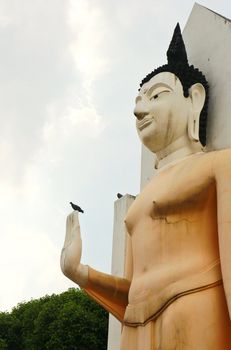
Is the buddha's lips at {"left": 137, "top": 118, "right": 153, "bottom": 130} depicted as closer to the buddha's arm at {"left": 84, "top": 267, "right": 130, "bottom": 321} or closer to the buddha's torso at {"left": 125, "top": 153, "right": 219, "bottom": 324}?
the buddha's torso at {"left": 125, "top": 153, "right": 219, "bottom": 324}

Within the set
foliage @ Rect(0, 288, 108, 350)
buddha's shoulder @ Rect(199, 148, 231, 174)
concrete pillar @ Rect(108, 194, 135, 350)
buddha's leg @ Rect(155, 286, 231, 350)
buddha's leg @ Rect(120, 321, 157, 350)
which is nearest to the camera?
buddha's leg @ Rect(155, 286, 231, 350)

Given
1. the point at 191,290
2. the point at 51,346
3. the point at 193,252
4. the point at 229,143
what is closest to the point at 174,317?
the point at 191,290

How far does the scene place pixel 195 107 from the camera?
188 inches

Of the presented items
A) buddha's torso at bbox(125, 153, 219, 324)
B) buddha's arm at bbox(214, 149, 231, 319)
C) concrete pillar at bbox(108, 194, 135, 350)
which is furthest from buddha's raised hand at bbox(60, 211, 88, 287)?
concrete pillar at bbox(108, 194, 135, 350)

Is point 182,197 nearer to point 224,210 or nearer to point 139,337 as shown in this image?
point 224,210

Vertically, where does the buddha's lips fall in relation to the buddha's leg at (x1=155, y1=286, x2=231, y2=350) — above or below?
above

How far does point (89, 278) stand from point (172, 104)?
4.51ft

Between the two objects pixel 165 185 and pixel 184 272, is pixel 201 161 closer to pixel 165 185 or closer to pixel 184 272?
pixel 165 185

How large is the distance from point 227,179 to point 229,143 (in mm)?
861

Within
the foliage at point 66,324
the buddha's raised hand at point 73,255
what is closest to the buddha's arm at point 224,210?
the buddha's raised hand at point 73,255

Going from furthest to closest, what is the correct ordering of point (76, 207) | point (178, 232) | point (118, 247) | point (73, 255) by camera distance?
1. point (118, 247)
2. point (76, 207)
3. point (73, 255)
4. point (178, 232)

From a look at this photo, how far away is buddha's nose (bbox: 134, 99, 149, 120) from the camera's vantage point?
4.68 m

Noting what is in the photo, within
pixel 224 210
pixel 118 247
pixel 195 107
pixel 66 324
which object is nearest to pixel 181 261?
pixel 224 210

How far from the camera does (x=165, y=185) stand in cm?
431
